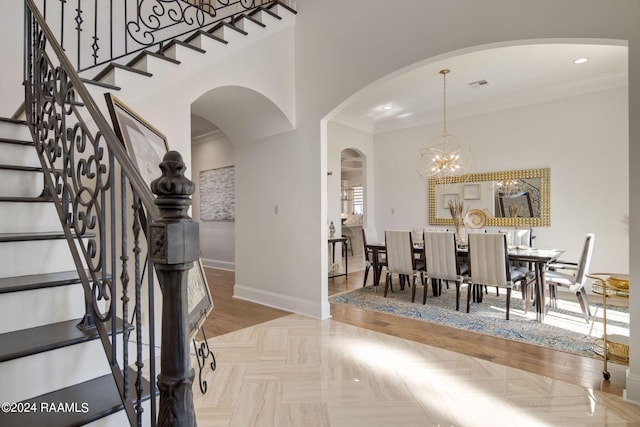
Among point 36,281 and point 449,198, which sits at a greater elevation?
point 449,198

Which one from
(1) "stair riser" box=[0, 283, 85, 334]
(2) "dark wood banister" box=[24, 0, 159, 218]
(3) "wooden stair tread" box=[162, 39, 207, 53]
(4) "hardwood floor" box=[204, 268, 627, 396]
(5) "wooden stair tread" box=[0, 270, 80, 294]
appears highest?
(3) "wooden stair tread" box=[162, 39, 207, 53]

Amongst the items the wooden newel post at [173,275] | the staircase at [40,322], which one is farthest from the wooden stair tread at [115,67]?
the wooden newel post at [173,275]

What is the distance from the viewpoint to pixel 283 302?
4.23 m

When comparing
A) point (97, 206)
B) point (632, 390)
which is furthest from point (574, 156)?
point (97, 206)

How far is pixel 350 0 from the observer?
369 cm

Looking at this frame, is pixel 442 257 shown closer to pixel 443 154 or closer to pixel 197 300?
pixel 443 154

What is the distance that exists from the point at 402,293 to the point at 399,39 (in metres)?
3.46

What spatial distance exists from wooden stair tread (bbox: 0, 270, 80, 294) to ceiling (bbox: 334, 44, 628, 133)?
3100 mm

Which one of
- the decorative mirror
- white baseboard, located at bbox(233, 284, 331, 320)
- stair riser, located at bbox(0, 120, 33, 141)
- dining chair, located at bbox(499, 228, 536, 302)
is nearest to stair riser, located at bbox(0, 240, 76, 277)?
stair riser, located at bbox(0, 120, 33, 141)

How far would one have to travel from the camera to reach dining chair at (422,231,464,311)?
13.6 ft

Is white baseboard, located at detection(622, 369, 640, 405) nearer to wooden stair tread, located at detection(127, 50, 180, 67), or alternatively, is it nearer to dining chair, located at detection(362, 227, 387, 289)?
dining chair, located at detection(362, 227, 387, 289)

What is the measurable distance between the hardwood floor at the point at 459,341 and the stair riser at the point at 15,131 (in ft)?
7.26

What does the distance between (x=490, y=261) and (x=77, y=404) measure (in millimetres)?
3912

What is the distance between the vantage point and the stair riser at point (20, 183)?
1.88 meters
